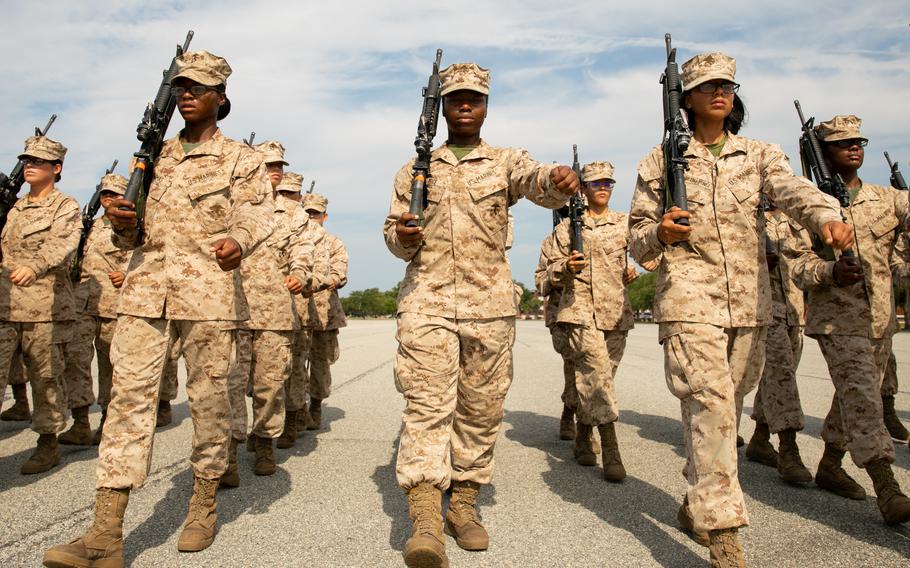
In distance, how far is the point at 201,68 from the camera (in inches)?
157

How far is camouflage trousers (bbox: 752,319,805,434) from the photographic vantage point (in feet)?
17.6

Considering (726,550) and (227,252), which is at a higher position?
(227,252)

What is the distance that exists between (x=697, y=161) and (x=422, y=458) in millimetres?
2317

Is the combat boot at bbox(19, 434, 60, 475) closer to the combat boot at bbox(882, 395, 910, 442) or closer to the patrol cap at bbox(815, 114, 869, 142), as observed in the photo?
the patrol cap at bbox(815, 114, 869, 142)

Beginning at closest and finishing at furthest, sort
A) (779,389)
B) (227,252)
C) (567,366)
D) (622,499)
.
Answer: (227,252), (622,499), (779,389), (567,366)

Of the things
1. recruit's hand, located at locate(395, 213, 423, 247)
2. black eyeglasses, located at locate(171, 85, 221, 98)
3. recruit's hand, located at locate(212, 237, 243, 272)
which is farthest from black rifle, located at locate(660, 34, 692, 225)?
black eyeglasses, located at locate(171, 85, 221, 98)

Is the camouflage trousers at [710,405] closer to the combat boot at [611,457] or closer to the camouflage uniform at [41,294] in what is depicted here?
the combat boot at [611,457]

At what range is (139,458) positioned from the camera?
352cm

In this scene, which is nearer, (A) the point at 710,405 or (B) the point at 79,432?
(A) the point at 710,405

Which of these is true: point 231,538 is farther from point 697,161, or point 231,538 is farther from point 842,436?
point 842,436

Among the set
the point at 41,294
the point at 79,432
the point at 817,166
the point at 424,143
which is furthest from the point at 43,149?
the point at 817,166

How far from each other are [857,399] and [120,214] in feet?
15.4

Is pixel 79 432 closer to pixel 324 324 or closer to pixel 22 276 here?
pixel 22 276

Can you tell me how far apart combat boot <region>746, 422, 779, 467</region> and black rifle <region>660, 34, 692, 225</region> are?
2.98 meters
